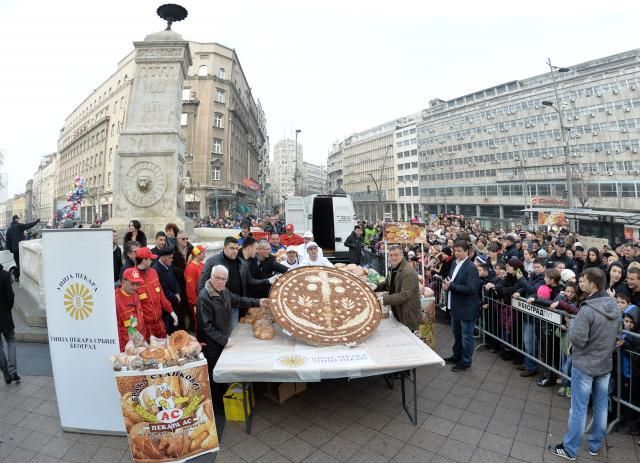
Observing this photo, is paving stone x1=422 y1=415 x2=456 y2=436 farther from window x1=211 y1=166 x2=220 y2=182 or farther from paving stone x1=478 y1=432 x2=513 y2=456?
window x1=211 y1=166 x2=220 y2=182

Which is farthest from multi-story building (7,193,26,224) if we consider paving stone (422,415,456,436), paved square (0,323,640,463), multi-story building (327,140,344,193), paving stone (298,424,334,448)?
paving stone (422,415,456,436)

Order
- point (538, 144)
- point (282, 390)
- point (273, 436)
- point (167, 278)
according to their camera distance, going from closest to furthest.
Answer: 1. point (273, 436)
2. point (282, 390)
3. point (167, 278)
4. point (538, 144)

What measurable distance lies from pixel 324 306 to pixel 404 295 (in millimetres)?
1153

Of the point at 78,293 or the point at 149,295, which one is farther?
the point at 149,295

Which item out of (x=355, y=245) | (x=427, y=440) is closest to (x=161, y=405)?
(x=427, y=440)

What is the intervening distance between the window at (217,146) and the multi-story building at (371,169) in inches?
1868

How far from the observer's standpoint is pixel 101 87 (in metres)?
64.2

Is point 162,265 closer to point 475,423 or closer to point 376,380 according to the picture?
point 376,380

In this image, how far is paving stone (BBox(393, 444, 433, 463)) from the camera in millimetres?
3457

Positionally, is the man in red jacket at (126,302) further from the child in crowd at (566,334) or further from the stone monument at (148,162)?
the stone monument at (148,162)

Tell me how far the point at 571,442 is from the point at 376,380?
2.44 metres

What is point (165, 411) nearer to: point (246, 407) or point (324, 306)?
point (246, 407)

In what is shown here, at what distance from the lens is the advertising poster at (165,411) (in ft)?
11.0

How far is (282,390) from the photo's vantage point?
14.8ft
